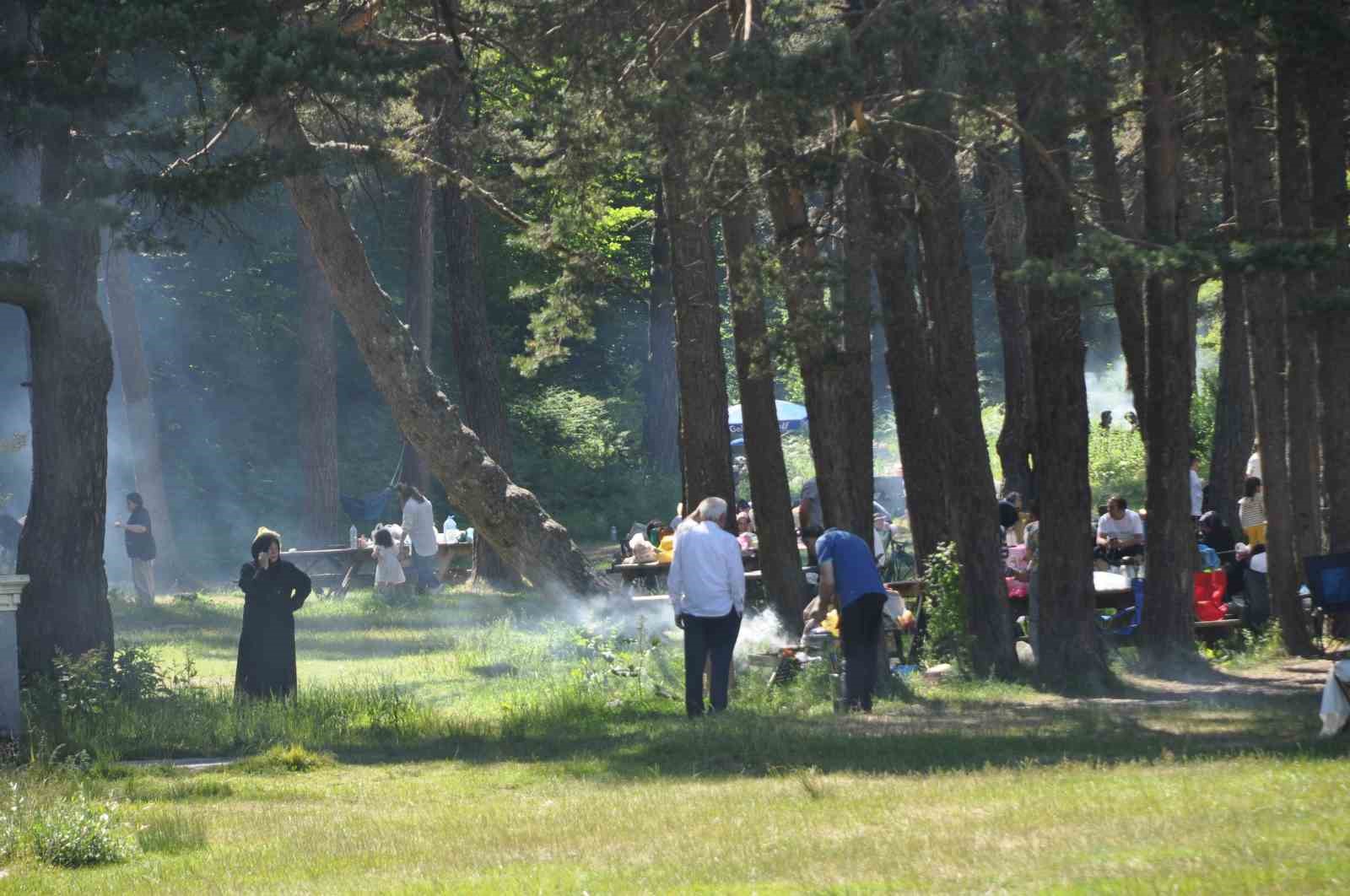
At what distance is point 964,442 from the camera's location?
1720 centimetres

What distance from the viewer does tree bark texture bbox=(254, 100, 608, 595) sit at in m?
21.3

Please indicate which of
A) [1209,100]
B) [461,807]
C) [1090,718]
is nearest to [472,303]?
[1209,100]

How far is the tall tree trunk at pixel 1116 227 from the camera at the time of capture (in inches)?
575

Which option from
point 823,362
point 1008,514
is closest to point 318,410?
point 1008,514

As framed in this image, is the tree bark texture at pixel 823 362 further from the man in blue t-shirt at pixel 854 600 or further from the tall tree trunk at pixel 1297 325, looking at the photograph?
the tall tree trunk at pixel 1297 325

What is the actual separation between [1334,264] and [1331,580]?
3.42 meters

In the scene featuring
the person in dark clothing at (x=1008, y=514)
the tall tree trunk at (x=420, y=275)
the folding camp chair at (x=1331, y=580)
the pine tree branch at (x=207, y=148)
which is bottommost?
the folding camp chair at (x=1331, y=580)

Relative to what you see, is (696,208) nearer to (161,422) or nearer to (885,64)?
(885,64)

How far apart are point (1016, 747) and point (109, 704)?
7.60m

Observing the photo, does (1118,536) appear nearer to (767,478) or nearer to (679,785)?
(767,478)

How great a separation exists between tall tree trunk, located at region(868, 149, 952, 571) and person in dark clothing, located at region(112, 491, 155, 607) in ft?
42.3

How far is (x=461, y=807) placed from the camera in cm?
1055

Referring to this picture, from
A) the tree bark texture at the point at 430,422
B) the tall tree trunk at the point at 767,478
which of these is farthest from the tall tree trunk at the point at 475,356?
the tall tree trunk at the point at 767,478

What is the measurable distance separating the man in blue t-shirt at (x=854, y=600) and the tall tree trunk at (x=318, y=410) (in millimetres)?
20463
